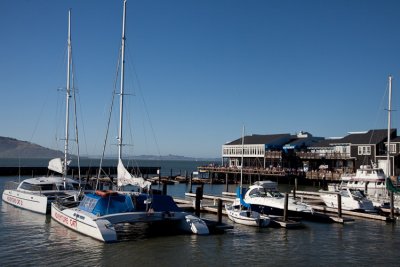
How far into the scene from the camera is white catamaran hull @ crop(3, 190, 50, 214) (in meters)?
32.9

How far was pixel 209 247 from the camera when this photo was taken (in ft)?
74.9

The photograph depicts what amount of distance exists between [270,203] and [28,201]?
18528 mm

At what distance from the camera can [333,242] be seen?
2508 centimetres

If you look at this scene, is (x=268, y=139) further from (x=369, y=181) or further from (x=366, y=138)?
(x=369, y=181)

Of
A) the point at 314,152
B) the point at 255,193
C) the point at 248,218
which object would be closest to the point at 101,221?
the point at 248,218

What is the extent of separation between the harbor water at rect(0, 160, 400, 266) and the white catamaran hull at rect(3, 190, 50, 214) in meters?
3.64

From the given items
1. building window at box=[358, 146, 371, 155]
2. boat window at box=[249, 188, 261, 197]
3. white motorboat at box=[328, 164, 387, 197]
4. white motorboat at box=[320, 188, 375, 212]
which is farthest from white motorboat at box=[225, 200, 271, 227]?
building window at box=[358, 146, 371, 155]

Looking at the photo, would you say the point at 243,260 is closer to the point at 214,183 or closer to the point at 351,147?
the point at 214,183

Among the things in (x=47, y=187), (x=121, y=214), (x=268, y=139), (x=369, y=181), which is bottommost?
(x=121, y=214)

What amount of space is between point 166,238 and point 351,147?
56556 mm

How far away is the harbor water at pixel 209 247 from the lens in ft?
65.9

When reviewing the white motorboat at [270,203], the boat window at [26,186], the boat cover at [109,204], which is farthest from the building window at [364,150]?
the boat cover at [109,204]

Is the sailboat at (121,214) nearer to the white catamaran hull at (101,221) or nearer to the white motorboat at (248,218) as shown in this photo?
the white catamaran hull at (101,221)

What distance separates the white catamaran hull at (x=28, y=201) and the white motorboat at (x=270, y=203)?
15.0m
